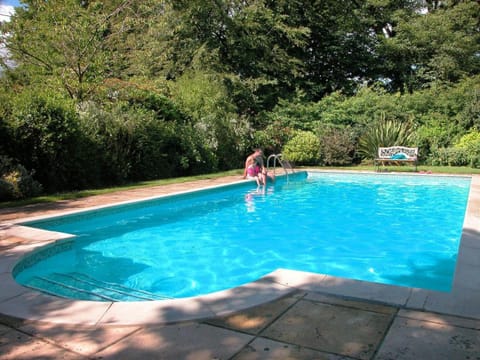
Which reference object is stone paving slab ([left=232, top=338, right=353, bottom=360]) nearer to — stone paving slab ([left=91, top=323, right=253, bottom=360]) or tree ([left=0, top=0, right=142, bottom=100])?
stone paving slab ([left=91, top=323, right=253, bottom=360])

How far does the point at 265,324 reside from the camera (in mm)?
2809

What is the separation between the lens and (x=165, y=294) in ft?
15.8

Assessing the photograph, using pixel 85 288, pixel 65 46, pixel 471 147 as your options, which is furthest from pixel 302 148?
pixel 85 288

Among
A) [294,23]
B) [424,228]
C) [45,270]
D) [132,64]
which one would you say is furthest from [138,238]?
[294,23]

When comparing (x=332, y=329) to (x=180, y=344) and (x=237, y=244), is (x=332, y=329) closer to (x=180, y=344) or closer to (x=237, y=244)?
(x=180, y=344)

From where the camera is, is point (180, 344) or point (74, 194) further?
point (74, 194)

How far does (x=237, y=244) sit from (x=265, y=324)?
4061 millimetres

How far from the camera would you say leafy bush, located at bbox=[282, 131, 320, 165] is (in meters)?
18.1

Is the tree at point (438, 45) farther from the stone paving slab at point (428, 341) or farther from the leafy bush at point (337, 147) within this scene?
the stone paving slab at point (428, 341)

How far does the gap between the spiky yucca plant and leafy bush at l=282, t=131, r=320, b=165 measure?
2.18m

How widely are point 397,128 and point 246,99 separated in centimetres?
797

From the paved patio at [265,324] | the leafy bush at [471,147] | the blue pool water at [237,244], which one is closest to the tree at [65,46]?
the blue pool water at [237,244]

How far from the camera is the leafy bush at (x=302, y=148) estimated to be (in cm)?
1814

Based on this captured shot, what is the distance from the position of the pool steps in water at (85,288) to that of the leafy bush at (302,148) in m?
13.9
